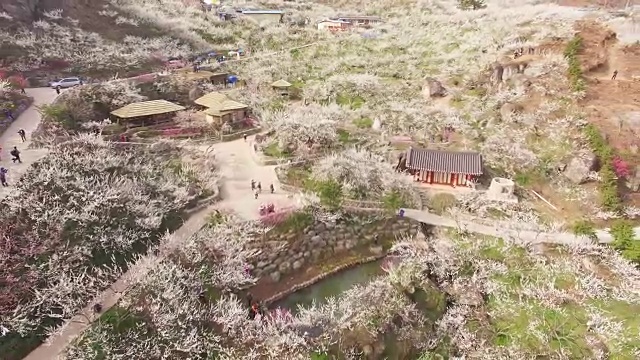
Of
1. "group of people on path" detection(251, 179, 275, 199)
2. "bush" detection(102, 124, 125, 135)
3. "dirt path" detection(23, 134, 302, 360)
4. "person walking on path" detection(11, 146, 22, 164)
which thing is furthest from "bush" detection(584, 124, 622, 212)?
"person walking on path" detection(11, 146, 22, 164)

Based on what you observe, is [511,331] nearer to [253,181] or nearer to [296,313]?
[296,313]

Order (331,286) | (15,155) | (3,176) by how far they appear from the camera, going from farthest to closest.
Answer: (15,155)
(331,286)
(3,176)

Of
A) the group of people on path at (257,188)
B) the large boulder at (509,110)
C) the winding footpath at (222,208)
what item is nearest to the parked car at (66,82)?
the winding footpath at (222,208)

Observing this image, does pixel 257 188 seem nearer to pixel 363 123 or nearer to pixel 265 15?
pixel 363 123

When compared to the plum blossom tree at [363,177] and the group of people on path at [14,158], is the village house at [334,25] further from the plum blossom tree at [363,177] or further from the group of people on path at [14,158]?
the group of people on path at [14,158]

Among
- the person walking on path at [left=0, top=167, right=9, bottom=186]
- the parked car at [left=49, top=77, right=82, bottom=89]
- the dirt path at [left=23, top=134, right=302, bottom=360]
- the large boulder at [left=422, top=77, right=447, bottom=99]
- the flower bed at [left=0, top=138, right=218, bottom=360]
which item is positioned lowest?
the dirt path at [left=23, top=134, right=302, bottom=360]

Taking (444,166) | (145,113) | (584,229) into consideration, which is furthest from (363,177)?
(145,113)

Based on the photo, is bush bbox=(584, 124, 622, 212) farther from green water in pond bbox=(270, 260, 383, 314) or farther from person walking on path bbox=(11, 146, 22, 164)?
person walking on path bbox=(11, 146, 22, 164)
